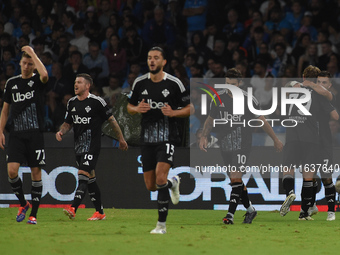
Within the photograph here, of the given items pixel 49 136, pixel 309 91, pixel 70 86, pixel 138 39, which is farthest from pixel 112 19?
pixel 309 91

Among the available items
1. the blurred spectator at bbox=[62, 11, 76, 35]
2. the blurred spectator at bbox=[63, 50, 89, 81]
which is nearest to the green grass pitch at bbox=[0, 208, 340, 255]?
the blurred spectator at bbox=[63, 50, 89, 81]

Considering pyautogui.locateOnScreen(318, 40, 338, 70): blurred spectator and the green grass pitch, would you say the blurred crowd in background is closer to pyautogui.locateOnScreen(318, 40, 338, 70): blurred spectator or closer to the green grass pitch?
pyautogui.locateOnScreen(318, 40, 338, 70): blurred spectator

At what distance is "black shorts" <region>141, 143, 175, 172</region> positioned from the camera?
8.35 m

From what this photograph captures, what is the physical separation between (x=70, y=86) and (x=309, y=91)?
7435mm

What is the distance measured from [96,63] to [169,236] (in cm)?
→ 990

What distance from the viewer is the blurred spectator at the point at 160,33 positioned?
57.4ft

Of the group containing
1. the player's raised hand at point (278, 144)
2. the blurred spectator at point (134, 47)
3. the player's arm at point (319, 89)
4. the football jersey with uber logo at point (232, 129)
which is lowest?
the player's raised hand at point (278, 144)

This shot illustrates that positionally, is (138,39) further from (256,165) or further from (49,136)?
(256,165)

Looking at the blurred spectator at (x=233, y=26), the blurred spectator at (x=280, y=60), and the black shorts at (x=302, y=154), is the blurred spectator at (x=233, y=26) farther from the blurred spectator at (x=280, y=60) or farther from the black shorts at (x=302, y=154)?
the black shorts at (x=302, y=154)

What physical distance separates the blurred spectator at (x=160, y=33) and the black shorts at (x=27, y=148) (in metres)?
8.35

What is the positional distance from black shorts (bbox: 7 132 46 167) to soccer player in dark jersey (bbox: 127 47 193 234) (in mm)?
1789

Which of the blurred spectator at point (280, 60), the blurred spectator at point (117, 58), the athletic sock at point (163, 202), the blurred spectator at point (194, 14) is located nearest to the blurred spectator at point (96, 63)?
the blurred spectator at point (117, 58)

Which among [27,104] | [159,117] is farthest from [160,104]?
[27,104]

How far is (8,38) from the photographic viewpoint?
18859 millimetres
